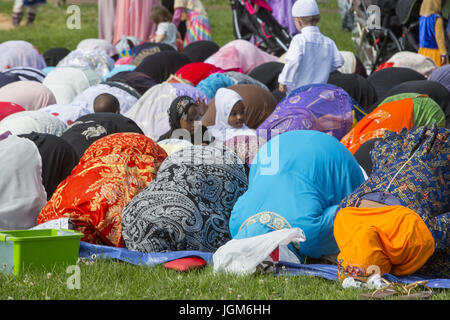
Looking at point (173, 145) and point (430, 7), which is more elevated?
point (430, 7)

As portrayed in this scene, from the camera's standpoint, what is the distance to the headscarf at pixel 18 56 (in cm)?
977

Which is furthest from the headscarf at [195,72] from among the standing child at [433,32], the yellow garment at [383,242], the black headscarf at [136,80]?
the yellow garment at [383,242]

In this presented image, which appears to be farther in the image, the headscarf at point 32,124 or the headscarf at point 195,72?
the headscarf at point 195,72

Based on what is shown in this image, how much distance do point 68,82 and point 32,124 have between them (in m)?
2.61

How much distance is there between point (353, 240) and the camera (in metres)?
3.29

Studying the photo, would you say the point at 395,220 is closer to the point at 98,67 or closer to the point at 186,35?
the point at 98,67

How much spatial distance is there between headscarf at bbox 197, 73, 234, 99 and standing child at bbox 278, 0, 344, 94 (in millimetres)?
729

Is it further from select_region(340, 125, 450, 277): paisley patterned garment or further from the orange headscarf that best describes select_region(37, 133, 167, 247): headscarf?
the orange headscarf

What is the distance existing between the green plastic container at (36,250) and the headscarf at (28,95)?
3650mm

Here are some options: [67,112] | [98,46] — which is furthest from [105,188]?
[98,46]

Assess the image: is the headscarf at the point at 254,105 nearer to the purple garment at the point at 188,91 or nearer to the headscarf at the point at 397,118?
the purple garment at the point at 188,91

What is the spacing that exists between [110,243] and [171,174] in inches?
21.8

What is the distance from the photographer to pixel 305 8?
6887 millimetres

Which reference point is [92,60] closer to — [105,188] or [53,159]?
[53,159]
